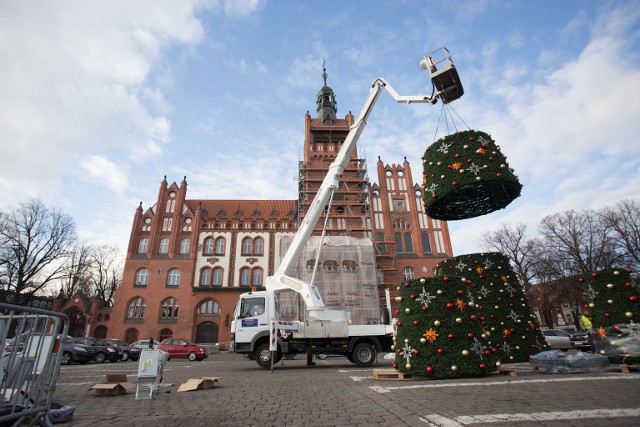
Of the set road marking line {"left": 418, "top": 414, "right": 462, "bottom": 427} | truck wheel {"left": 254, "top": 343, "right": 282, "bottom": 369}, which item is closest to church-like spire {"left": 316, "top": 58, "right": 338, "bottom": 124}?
truck wheel {"left": 254, "top": 343, "right": 282, "bottom": 369}

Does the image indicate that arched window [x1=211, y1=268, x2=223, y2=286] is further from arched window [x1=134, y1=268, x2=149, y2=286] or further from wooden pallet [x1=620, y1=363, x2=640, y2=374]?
wooden pallet [x1=620, y1=363, x2=640, y2=374]

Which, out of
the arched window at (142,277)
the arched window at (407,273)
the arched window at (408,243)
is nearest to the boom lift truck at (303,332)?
the arched window at (407,273)

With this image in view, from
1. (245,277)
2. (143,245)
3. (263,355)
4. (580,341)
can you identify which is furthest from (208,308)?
(580,341)

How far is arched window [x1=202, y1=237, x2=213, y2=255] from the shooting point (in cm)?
3453

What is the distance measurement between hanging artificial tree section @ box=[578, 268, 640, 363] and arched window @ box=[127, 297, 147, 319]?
3384 centimetres

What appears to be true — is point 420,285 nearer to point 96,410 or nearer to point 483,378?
point 483,378

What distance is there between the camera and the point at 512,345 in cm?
895

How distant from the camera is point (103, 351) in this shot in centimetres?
1852

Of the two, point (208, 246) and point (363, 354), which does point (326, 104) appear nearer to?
point (208, 246)

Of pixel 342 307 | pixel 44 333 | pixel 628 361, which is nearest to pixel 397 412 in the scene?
pixel 44 333

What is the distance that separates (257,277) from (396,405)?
31038mm

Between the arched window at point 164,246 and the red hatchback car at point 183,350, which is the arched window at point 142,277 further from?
the red hatchback car at point 183,350

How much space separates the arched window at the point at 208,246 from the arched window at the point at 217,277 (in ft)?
6.39

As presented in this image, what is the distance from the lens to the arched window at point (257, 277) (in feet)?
112
